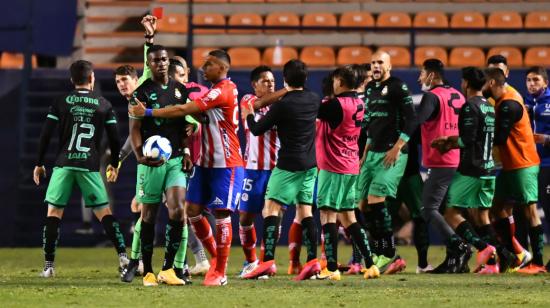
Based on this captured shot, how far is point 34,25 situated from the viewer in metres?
17.9

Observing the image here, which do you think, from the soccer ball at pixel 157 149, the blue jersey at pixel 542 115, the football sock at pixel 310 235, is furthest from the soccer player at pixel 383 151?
the soccer ball at pixel 157 149

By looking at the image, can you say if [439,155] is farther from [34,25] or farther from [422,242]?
[34,25]

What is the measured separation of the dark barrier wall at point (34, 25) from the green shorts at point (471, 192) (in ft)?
26.3

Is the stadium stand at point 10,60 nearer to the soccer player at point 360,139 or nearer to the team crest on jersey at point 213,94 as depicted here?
the soccer player at point 360,139

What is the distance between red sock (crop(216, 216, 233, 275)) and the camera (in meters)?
10.4

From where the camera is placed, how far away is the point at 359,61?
21.7 metres

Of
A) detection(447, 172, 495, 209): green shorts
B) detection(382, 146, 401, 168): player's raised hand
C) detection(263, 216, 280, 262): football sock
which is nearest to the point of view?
detection(263, 216, 280, 262): football sock

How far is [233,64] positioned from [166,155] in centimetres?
1181

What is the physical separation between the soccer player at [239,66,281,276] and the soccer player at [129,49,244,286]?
122 centimetres

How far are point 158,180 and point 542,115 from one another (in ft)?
16.5

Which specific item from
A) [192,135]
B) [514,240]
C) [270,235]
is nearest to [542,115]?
[514,240]

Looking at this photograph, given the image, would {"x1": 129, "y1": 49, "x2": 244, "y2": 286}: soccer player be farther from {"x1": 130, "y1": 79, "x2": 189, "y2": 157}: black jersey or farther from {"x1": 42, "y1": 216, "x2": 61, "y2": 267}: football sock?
{"x1": 42, "y1": 216, "x2": 61, "y2": 267}: football sock

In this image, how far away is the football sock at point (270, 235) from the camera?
36.4ft

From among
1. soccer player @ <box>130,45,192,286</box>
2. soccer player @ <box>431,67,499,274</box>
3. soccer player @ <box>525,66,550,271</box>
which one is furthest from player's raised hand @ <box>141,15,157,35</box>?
soccer player @ <box>525,66,550,271</box>
